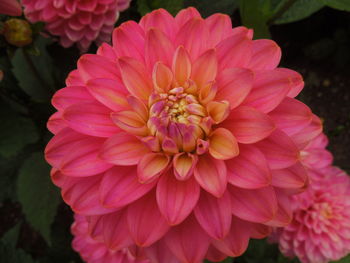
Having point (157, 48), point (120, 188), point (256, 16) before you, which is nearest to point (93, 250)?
point (120, 188)

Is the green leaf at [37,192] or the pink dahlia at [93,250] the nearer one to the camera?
the pink dahlia at [93,250]

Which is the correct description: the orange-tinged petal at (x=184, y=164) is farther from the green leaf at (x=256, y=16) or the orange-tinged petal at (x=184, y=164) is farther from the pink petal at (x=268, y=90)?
the green leaf at (x=256, y=16)

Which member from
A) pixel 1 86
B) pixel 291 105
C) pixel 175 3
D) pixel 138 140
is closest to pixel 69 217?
pixel 1 86

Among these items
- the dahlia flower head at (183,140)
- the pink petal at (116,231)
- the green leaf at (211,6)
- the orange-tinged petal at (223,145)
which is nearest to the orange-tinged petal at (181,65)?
the dahlia flower head at (183,140)

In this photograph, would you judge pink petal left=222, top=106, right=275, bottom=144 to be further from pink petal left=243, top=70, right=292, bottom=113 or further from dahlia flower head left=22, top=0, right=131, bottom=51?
dahlia flower head left=22, top=0, right=131, bottom=51

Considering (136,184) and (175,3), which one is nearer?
(136,184)

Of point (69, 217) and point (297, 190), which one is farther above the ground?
point (297, 190)

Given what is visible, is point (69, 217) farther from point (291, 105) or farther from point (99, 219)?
point (291, 105)
